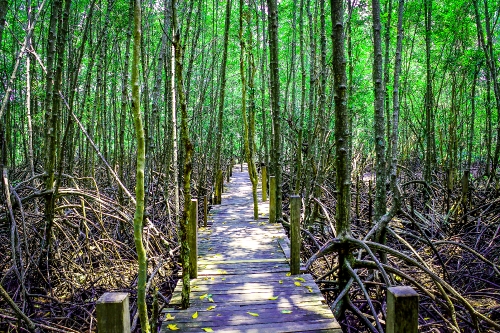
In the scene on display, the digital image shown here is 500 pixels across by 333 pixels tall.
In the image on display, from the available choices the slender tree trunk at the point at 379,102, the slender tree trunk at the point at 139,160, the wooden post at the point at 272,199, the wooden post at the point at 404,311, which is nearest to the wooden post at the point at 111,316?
the slender tree trunk at the point at 139,160

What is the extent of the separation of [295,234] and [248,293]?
2.51 feet

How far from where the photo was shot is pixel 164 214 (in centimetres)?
638

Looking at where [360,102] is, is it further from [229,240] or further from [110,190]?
[110,190]

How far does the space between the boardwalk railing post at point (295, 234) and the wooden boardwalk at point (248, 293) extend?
0.12m

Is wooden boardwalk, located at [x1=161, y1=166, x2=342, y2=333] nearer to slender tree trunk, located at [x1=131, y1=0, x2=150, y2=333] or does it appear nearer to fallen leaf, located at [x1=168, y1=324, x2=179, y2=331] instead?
fallen leaf, located at [x1=168, y1=324, x2=179, y2=331]

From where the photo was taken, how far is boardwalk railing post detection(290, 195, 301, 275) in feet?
12.4

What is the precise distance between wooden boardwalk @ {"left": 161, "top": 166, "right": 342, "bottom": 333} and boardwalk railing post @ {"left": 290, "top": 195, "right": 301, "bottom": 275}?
0.40 ft

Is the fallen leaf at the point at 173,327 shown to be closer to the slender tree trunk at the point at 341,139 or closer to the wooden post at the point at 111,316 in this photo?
the wooden post at the point at 111,316

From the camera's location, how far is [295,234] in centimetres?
375

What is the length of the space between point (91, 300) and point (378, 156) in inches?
134

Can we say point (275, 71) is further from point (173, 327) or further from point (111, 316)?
point (111, 316)

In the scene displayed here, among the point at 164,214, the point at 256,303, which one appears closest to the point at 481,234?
the point at 256,303

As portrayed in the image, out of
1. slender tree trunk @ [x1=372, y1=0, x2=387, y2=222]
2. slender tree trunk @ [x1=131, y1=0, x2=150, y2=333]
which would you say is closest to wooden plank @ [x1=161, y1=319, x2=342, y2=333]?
slender tree trunk @ [x1=131, y1=0, x2=150, y2=333]

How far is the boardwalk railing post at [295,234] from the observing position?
377cm
